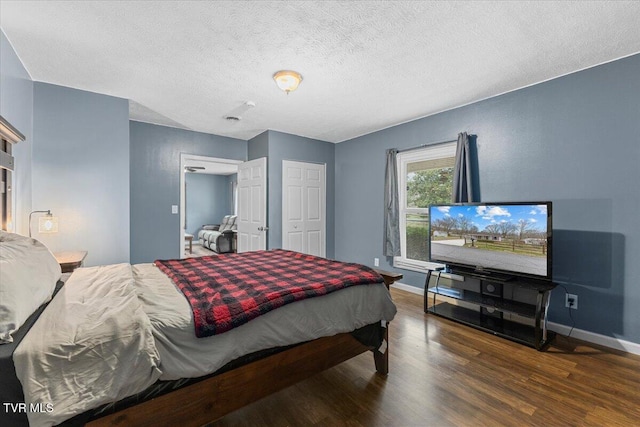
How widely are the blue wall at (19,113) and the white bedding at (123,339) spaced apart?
1395mm

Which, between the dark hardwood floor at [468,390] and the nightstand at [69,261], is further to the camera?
the nightstand at [69,261]

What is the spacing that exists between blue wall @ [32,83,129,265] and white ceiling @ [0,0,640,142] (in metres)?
0.22

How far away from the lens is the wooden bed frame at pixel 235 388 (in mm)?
1148

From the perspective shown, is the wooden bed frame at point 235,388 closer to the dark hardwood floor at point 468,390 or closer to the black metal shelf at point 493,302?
the dark hardwood floor at point 468,390

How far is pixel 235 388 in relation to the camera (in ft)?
4.51

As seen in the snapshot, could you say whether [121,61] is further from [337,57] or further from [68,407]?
[68,407]

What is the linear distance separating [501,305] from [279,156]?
138 inches

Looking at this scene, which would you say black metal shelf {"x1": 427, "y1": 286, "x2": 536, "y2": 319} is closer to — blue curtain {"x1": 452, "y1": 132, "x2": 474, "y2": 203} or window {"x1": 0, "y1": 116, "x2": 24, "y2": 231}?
blue curtain {"x1": 452, "y1": 132, "x2": 474, "y2": 203}

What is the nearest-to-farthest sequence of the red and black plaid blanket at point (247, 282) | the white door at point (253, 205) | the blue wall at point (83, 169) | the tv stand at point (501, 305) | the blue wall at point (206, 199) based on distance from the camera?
the red and black plaid blanket at point (247, 282) → the tv stand at point (501, 305) → the blue wall at point (83, 169) → the white door at point (253, 205) → the blue wall at point (206, 199)

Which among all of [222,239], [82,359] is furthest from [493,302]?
[222,239]

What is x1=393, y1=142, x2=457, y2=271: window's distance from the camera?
3736 mm

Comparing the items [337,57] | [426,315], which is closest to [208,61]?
[337,57]

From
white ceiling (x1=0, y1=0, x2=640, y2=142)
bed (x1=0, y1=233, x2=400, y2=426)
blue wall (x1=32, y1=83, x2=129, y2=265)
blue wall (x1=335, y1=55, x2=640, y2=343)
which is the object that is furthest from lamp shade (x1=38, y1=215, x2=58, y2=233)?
blue wall (x1=335, y1=55, x2=640, y2=343)

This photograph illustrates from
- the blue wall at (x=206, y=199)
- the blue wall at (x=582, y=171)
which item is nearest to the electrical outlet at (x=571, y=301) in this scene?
the blue wall at (x=582, y=171)
